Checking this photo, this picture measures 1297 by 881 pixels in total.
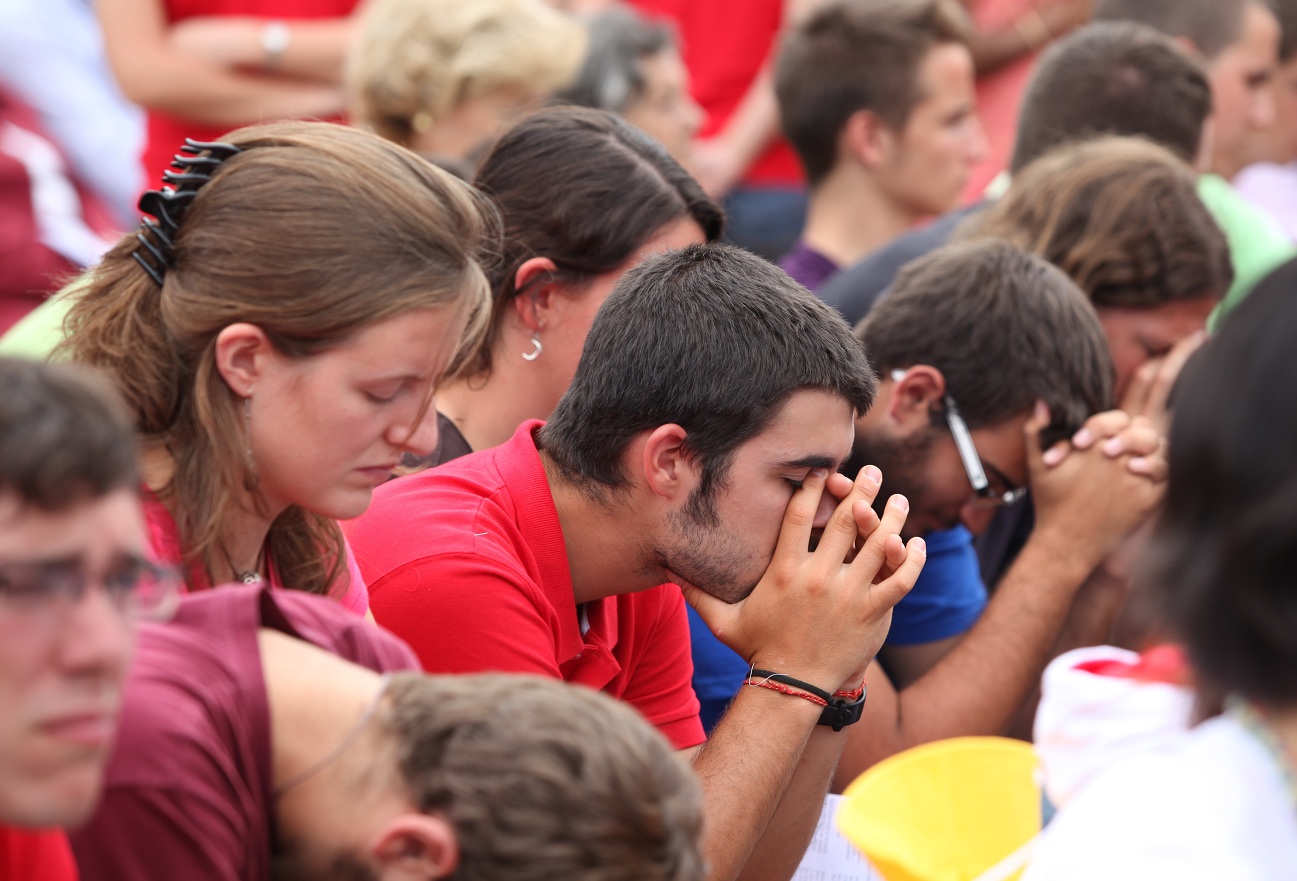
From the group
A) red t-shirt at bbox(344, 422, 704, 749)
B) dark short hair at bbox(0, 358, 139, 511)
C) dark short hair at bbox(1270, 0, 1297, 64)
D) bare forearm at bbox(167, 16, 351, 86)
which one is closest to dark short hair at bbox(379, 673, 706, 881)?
dark short hair at bbox(0, 358, 139, 511)

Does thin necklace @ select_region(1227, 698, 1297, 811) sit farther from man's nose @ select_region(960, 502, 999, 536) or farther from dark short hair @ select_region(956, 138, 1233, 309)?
dark short hair @ select_region(956, 138, 1233, 309)

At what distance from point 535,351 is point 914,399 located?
76cm

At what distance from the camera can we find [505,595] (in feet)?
6.97

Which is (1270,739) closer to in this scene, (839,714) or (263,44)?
(839,714)

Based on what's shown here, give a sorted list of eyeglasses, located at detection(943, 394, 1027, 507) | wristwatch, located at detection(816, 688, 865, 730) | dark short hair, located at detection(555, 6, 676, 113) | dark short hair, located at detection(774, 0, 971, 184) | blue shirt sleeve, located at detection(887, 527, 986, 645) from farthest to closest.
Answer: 1. dark short hair, located at detection(774, 0, 971, 184)
2. dark short hair, located at detection(555, 6, 676, 113)
3. blue shirt sleeve, located at detection(887, 527, 986, 645)
4. eyeglasses, located at detection(943, 394, 1027, 507)
5. wristwatch, located at detection(816, 688, 865, 730)

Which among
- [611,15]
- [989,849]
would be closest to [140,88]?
[611,15]

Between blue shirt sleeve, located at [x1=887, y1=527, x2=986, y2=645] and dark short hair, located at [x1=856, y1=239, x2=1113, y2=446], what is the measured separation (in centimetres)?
30

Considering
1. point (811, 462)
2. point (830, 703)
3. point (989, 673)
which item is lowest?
point (989, 673)

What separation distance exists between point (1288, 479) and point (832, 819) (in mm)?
1313

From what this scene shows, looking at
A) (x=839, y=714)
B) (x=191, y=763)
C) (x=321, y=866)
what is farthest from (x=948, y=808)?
(x=191, y=763)

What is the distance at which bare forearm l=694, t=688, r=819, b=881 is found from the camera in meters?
2.13

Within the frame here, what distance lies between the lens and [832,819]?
8.08 ft

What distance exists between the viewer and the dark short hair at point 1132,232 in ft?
11.2

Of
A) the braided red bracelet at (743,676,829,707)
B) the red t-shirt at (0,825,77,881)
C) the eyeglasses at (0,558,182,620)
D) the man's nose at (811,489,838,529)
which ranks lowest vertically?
the braided red bracelet at (743,676,829,707)
